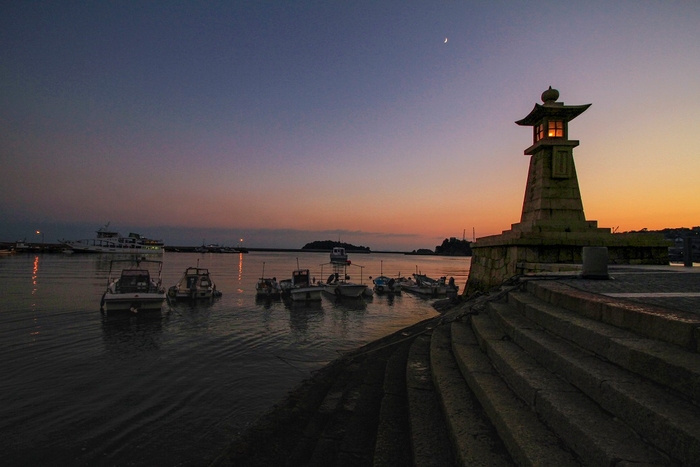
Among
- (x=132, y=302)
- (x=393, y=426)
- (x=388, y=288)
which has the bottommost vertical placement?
(x=388, y=288)

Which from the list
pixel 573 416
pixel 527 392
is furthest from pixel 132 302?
pixel 573 416

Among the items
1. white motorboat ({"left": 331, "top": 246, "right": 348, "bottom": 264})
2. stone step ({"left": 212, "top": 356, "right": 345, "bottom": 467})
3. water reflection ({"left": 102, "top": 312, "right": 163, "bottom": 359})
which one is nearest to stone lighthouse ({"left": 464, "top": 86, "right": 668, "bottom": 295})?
stone step ({"left": 212, "top": 356, "right": 345, "bottom": 467})

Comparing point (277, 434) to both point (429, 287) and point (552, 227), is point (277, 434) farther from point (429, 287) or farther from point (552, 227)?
point (429, 287)

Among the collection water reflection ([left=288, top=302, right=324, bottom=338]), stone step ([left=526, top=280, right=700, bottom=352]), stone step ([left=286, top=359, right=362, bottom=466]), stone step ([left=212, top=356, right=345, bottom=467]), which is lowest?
water reflection ([left=288, top=302, right=324, bottom=338])

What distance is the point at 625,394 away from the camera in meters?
2.71

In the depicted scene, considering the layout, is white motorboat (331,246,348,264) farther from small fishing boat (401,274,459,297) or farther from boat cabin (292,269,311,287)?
boat cabin (292,269,311,287)

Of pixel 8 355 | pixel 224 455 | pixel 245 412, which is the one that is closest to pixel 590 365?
pixel 224 455

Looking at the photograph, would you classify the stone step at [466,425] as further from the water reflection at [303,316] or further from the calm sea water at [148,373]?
the water reflection at [303,316]

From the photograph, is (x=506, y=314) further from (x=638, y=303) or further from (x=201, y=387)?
(x=201, y=387)

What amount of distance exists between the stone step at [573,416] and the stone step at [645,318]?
0.86 metres

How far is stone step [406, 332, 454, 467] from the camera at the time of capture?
11.7 ft

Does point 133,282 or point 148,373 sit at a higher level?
point 133,282

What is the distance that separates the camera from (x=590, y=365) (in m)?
3.35

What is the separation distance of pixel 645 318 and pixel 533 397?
1.38 metres
